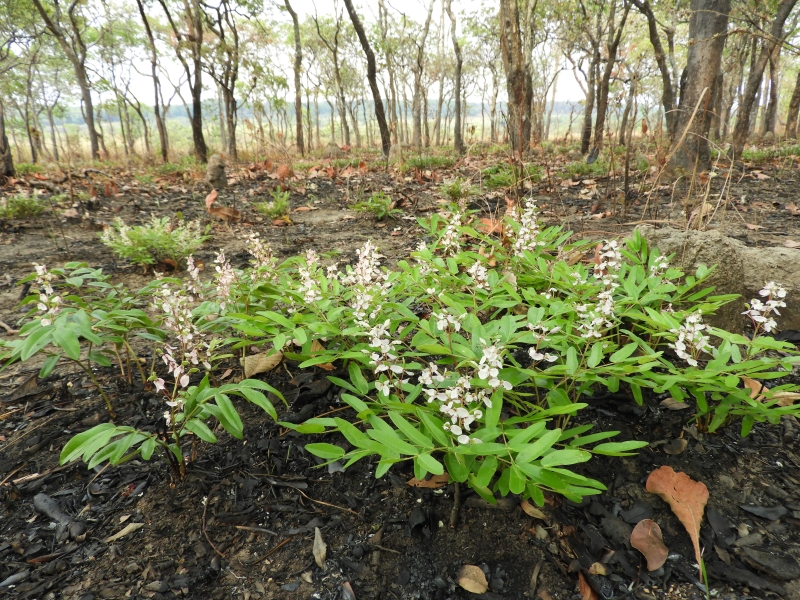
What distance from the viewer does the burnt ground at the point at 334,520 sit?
123cm

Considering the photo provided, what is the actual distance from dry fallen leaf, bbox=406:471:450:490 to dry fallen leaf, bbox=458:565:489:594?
0.28m

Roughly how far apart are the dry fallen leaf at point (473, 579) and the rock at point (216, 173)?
743 cm

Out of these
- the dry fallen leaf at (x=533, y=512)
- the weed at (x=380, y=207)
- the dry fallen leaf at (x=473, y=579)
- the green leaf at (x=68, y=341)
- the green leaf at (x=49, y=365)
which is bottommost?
the dry fallen leaf at (x=473, y=579)

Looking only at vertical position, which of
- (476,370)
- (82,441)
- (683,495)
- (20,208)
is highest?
(20,208)

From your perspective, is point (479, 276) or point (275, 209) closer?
point (479, 276)

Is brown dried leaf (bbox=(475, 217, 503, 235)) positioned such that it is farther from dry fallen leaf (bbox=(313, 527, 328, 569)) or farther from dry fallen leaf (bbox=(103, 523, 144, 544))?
dry fallen leaf (bbox=(103, 523, 144, 544))

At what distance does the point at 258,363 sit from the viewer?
200 centimetres

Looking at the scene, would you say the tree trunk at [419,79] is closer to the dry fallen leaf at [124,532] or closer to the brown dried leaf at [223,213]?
the brown dried leaf at [223,213]

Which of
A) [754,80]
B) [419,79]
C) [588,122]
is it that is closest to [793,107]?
[754,80]

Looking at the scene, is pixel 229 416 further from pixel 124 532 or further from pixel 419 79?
pixel 419 79

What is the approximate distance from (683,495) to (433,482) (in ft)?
2.65

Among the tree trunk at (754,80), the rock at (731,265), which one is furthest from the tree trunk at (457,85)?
the rock at (731,265)

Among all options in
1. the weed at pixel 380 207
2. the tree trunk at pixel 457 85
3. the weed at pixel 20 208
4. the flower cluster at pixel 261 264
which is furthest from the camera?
the tree trunk at pixel 457 85

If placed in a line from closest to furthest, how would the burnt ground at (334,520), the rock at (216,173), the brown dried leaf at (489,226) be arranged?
the burnt ground at (334,520) < the brown dried leaf at (489,226) < the rock at (216,173)
